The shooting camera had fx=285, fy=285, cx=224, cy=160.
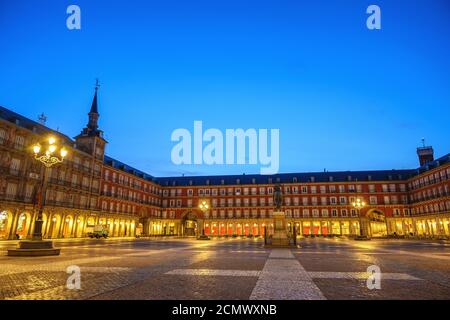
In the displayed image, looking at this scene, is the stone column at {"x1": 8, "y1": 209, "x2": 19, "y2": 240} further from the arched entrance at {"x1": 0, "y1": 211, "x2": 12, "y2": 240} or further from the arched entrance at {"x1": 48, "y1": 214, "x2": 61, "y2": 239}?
the arched entrance at {"x1": 48, "y1": 214, "x2": 61, "y2": 239}

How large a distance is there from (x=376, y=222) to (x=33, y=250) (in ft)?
258

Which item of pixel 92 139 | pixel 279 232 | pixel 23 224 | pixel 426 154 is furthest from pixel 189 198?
pixel 426 154

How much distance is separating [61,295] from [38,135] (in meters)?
38.8

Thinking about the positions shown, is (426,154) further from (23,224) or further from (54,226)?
(23,224)

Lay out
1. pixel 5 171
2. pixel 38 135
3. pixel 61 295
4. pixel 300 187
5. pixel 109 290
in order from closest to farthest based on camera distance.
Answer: pixel 61 295 → pixel 109 290 → pixel 5 171 → pixel 38 135 → pixel 300 187

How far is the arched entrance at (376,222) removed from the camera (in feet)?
214

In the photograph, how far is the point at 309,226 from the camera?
66562 mm

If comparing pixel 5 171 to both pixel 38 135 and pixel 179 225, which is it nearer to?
pixel 38 135

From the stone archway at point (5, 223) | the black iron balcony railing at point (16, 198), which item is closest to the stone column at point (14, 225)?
the stone archway at point (5, 223)

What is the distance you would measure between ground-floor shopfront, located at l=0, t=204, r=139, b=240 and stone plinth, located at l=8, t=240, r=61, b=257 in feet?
39.7

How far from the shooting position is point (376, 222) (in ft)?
243

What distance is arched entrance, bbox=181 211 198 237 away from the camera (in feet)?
244

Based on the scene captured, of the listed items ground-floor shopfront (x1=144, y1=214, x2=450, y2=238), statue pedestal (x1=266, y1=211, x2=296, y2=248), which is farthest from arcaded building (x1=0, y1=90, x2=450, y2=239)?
statue pedestal (x1=266, y1=211, x2=296, y2=248)

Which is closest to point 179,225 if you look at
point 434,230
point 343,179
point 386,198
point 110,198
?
point 110,198
